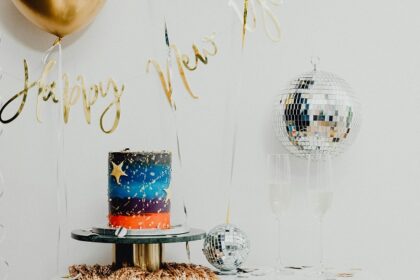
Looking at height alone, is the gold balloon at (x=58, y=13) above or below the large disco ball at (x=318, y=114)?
above

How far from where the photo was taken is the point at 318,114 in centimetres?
169

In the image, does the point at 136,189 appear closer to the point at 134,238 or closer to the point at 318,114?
the point at 134,238

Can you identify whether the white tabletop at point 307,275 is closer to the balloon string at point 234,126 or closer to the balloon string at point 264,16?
the balloon string at point 234,126

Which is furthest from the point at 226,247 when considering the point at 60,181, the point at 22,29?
the point at 22,29

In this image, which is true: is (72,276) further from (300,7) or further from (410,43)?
(410,43)

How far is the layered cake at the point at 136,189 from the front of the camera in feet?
4.81

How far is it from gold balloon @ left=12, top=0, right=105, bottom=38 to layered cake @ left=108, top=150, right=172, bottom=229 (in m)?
0.39

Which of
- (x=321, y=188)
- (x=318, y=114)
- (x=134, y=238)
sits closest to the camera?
(x=134, y=238)

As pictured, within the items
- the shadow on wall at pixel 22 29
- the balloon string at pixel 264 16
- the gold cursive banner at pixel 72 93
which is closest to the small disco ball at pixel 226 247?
the gold cursive banner at pixel 72 93

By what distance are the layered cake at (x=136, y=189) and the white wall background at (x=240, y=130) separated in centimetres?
30

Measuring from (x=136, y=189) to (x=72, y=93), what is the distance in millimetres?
421

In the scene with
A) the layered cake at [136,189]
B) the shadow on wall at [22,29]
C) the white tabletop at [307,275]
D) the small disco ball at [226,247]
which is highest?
the shadow on wall at [22,29]

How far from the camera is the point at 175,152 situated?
5.87 feet

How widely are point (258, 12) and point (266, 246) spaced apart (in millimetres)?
594
